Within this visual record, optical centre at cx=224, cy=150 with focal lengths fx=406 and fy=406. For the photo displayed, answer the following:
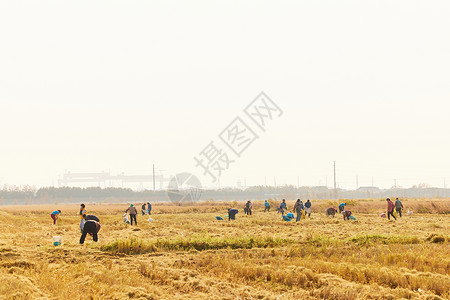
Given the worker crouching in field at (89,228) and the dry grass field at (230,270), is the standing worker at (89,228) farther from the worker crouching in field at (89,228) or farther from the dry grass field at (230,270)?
the dry grass field at (230,270)

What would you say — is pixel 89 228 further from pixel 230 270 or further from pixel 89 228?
pixel 230 270

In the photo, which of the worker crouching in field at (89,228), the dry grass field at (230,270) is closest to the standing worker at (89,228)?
the worker crouching in field at (89,228)

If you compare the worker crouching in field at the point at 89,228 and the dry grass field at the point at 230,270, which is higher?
the worker crouching in field at the point at 89,228

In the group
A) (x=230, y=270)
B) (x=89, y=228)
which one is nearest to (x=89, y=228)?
(x=89, y=228)

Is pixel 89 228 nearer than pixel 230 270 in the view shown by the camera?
No

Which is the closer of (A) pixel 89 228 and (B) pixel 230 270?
(B) pixel 230 270

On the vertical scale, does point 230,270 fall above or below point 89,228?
below

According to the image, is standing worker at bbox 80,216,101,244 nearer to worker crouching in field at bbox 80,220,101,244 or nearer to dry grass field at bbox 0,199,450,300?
worker crouching in field at bbox 80,220,101,244

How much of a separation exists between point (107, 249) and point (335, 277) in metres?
9.06

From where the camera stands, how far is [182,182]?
109 m

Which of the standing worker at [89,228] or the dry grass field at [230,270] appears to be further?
the standing worker at [89,228]

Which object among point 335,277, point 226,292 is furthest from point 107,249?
point 335,277

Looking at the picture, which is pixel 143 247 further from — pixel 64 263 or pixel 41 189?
pixel 41 189

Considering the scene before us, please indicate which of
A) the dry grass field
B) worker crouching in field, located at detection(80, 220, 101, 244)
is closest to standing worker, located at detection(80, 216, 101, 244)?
worker crouching in field, located at detection(80, 220, 101, 244)
